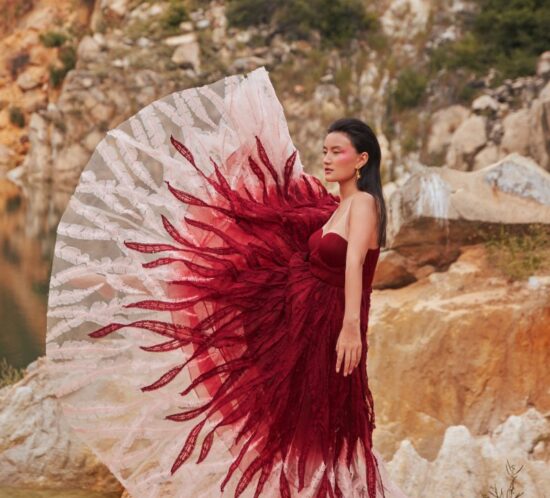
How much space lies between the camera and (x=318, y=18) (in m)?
24.6

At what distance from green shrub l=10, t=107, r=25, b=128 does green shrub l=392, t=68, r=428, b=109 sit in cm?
1621

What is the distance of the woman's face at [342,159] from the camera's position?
3.09 m

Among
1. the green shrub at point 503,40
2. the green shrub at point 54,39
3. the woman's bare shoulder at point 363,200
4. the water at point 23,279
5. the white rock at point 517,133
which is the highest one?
the green shrub at point 54,39

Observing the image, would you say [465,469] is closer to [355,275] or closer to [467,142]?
[355,275]

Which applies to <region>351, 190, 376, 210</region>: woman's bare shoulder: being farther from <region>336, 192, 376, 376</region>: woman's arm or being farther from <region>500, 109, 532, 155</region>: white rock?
<region>500, 109, 532, 155</region>: white rock

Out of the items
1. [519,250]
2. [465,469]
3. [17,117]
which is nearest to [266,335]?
[465,469]

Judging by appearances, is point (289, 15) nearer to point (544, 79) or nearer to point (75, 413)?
point (544, 79)

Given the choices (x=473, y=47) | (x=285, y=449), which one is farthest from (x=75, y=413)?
(x=473, y=47)

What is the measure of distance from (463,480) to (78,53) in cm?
2777

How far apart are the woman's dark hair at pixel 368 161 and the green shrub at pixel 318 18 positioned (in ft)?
71.1

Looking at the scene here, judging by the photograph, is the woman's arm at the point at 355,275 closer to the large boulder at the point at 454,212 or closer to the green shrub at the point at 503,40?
the large boulder at the point at 454,212

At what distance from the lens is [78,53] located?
29.8 m

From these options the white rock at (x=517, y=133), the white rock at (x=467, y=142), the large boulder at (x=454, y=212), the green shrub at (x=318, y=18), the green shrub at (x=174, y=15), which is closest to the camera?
the large boulder at (x=454, y=212)

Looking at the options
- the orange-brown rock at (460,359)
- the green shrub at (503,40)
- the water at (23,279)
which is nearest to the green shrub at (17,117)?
the water at (23,279)
